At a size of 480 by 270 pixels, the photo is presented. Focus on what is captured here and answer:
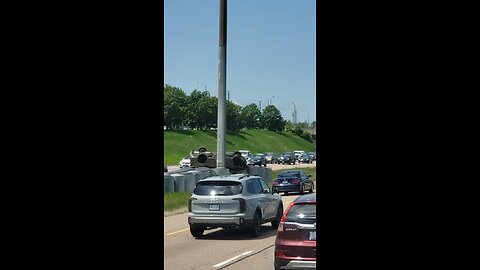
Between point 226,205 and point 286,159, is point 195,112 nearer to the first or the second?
point 286,159

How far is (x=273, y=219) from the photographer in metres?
15.2

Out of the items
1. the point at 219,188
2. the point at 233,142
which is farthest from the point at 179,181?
the point at 233,142

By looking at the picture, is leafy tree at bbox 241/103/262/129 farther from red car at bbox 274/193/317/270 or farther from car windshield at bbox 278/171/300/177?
red car at bbox 274/193/317/270

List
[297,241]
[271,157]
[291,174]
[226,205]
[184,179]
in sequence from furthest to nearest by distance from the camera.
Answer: [271,157], [291,174], [184,179], [226,205], [297,241]

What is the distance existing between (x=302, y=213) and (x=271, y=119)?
60941mm

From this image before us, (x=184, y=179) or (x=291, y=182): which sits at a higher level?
(x=184, y=179)

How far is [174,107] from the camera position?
55.3 metres

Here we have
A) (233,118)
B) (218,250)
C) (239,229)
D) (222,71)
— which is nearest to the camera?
(218,250)

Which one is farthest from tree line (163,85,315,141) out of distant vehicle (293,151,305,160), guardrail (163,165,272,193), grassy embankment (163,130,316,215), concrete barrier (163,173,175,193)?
concrete barrier (163,173,175,193)

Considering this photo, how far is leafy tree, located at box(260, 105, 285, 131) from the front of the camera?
6944 centimetres
